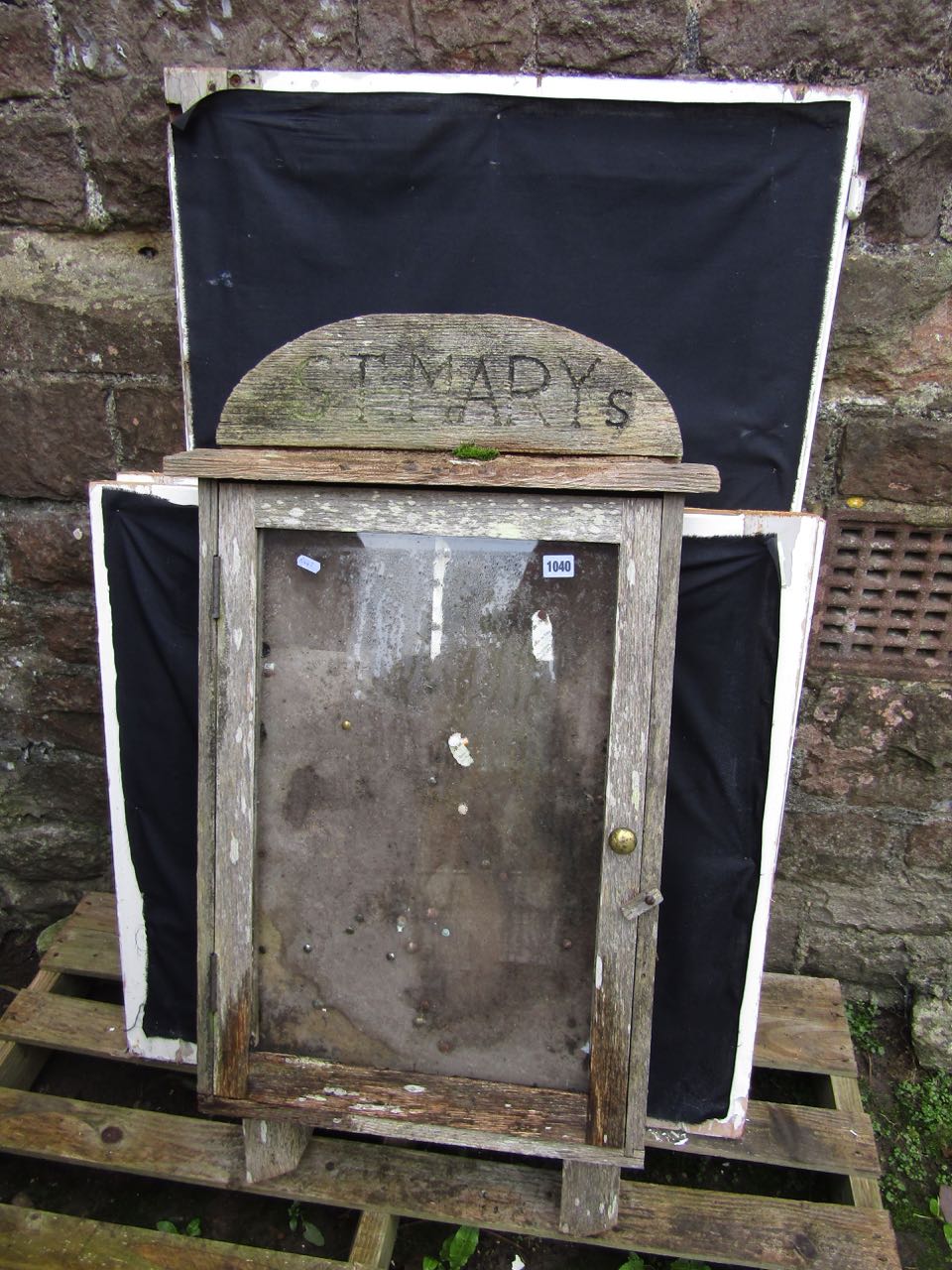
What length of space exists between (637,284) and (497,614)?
2.26ft

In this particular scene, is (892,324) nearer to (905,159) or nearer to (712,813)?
(905,159)

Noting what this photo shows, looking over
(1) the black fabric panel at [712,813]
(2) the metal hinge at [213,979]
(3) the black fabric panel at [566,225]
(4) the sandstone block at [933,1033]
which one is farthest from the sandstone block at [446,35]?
(4) the sandstone block at [933,1033]

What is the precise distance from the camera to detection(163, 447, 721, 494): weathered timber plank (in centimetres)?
131

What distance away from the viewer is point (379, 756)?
1.46 m

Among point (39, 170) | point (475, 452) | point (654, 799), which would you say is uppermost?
point (39, 170)

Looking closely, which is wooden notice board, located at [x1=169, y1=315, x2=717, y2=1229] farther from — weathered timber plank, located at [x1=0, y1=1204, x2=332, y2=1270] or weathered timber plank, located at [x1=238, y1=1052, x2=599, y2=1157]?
weathered timber plank, located at [x1=0, y1=1204, x2=332, y2=1270]

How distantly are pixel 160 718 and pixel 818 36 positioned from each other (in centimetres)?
185

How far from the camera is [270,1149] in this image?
1636 mm

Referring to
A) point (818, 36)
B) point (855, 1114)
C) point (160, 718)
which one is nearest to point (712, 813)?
point (855, 1114)

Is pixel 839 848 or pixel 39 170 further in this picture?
pixel 839 848

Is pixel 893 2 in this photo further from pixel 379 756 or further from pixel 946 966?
pixel 946 966

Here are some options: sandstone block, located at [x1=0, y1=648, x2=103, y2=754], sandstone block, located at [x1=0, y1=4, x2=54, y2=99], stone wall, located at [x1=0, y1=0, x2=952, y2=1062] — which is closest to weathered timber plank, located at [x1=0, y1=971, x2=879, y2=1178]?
stone wall, located at [x1=0, y1=0, x2=952, y2=1062]

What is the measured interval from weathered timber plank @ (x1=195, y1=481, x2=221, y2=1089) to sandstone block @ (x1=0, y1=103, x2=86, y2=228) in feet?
2.89

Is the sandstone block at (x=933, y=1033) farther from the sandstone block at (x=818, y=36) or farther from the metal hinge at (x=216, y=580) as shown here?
the sandstone block at (x=818, y=36)
